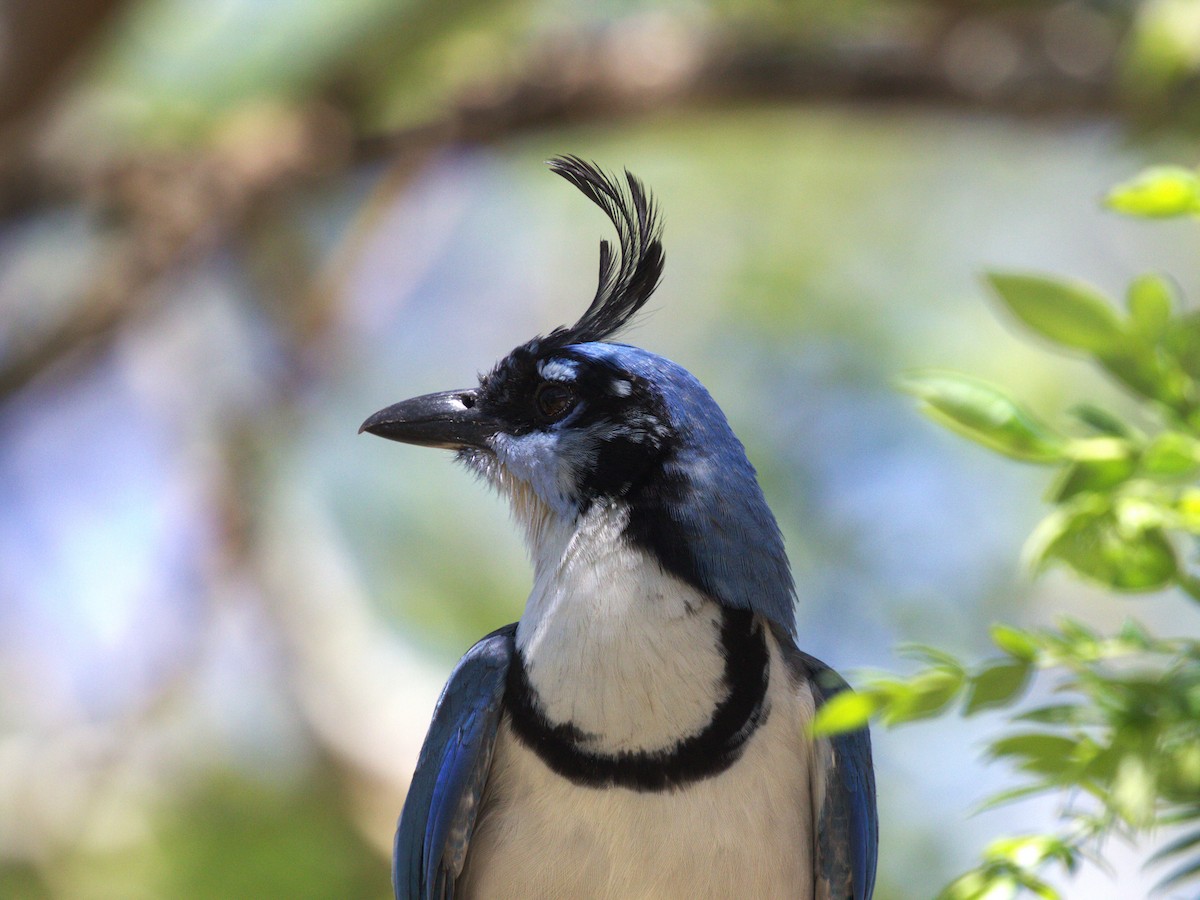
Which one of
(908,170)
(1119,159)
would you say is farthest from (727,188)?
(1119,159)

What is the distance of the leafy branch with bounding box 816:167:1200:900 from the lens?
166cm

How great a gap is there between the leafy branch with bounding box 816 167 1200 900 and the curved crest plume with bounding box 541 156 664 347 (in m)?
1.51

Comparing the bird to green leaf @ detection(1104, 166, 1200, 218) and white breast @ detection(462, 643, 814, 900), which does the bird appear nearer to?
white breast @ detection(462, 643, 814, 900)

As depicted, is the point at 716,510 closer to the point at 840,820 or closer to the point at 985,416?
the point at 840,820

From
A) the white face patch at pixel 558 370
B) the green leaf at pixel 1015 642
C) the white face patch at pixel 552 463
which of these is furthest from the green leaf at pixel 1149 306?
the white face patch at pixel 558 370

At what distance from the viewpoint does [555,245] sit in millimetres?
10734

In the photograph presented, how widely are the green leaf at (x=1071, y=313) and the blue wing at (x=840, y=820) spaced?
1300 mm

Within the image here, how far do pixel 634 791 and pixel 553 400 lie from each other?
3.56 ft

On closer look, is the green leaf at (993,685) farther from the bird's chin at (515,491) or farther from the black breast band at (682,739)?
the bird's chin at (515,491)

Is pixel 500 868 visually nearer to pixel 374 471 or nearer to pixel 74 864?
pixel 74 864

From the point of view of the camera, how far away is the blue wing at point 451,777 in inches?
116

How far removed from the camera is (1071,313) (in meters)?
1.83

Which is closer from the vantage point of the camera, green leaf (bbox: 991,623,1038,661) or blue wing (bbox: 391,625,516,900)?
green leaf (bbox: 991,623,1038,661)

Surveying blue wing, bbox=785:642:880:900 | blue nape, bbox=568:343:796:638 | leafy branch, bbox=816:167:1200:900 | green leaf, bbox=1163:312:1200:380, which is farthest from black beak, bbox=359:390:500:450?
green leaf, bbox=1163:312:1200:380
